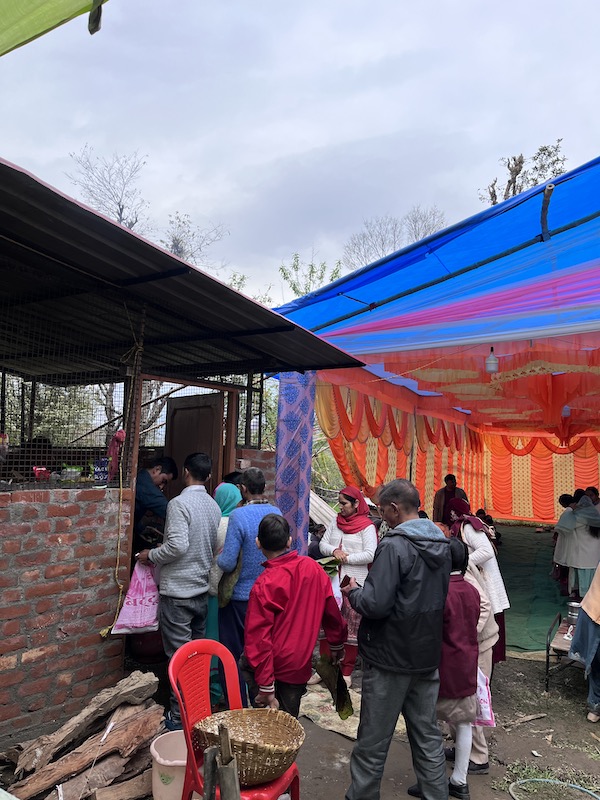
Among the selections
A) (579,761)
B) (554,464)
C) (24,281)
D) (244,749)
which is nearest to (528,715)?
(579,761)

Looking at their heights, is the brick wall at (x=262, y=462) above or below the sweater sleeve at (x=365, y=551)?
above

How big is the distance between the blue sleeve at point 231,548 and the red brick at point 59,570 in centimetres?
86

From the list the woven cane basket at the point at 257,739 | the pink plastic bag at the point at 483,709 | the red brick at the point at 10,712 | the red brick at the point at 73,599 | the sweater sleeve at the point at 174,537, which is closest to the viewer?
the woven cane basket at the point at 257,739

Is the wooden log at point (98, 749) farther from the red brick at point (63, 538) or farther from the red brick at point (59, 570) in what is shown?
the red brick at point (63, 538)

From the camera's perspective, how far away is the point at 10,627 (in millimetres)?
3207

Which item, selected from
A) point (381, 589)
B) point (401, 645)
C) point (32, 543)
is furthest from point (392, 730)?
point (32, 543)

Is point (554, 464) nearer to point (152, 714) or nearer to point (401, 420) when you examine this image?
point (401, 420)

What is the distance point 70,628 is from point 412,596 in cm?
208

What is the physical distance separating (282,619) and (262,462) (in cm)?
271

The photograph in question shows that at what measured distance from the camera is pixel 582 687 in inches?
199

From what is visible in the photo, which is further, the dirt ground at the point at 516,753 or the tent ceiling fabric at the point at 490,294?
the tent ceiling fabric at the point at 490,294

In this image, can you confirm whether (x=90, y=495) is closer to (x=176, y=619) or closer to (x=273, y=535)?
(x=176, y=619)

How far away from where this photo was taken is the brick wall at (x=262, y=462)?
535 centimetres

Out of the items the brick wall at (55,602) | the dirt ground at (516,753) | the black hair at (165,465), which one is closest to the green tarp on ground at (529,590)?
the dirt ground at (516,753)
